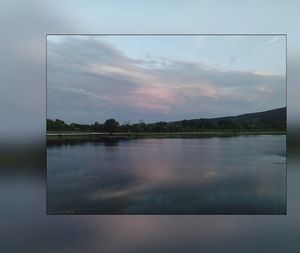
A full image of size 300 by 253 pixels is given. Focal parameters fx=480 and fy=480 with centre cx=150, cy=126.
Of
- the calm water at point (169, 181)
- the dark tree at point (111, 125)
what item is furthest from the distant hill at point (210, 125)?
the calm water at point (169, 181)

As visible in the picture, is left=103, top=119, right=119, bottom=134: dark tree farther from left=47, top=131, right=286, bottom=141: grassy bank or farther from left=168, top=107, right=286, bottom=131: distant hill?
left=168, top=107, right=286, bottom=131: distant hill

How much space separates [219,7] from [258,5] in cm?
29

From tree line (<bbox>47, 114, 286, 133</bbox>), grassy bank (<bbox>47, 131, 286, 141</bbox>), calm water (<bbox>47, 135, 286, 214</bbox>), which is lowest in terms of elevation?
calm water (<bbox>47, 135, 286, 214</bbox>)

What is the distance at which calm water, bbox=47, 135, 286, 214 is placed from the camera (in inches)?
142

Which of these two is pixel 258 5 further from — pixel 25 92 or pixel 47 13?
pixel 25 92

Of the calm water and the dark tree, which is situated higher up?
the dark tree

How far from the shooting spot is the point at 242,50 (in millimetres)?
3625

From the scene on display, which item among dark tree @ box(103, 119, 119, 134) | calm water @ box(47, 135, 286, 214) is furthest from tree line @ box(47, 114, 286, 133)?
calm water @ box(47, 135, 286, 214)

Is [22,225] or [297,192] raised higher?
[297,192]

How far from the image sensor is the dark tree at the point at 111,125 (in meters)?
3.67

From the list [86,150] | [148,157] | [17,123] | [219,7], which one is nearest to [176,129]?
[148,157]

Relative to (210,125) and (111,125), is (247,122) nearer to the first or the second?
(210,125)

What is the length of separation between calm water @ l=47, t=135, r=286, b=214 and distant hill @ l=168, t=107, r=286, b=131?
0.12 metres

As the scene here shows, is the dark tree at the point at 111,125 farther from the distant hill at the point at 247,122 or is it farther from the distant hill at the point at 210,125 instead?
the distant hill at the point at 247,122
